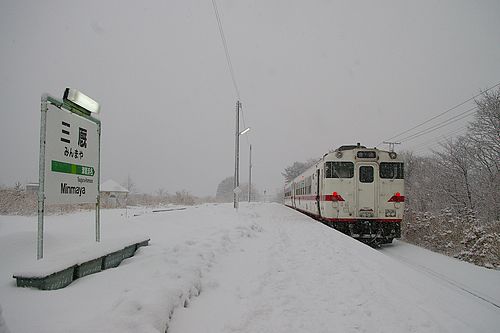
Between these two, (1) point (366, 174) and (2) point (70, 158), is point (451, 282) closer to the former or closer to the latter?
(1) point (366, 174)

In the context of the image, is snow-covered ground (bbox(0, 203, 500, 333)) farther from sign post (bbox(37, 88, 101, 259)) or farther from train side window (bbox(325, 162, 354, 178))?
train side window (bbox(325, 162, 354, 178))

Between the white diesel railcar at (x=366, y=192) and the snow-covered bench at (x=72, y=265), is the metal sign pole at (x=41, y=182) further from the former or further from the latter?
the white diesel railcar at (x=366, y=192)

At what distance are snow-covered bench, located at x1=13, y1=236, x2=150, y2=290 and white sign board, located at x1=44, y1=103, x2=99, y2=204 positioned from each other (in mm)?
778

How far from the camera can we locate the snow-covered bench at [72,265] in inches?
112

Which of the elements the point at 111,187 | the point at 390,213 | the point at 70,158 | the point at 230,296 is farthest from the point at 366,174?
the point at 111,187

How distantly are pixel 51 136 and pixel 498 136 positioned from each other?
19400 mm

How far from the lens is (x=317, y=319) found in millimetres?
3492

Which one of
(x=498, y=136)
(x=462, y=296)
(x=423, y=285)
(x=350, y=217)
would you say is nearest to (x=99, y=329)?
(x=423, y=285)

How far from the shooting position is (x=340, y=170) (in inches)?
443

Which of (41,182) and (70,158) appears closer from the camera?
(41,182)

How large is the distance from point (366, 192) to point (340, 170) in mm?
1234

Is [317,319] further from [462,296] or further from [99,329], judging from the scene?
[462,296]

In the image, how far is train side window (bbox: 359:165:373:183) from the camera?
11102mm

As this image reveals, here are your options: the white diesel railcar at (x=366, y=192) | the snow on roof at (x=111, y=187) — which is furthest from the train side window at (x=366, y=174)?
the snow on roof at (x=111, y=187)
